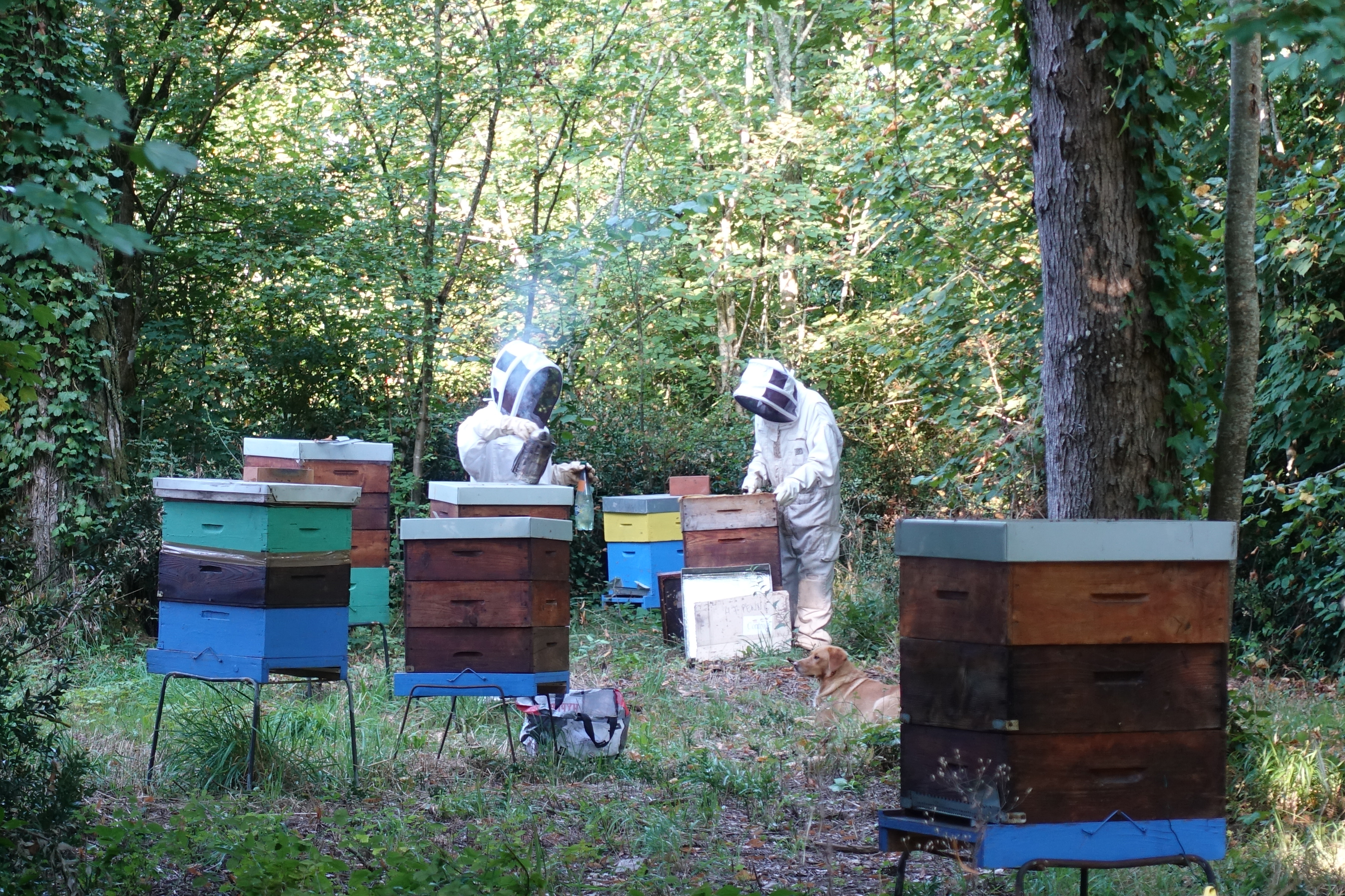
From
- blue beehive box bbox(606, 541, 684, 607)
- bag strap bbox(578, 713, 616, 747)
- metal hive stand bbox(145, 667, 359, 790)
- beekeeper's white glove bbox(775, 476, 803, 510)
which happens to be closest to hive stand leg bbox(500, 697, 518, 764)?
bag strap bbox(578, 713, 616, 747)

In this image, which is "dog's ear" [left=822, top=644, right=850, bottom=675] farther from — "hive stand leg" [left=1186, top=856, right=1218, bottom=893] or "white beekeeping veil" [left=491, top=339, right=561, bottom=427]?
"hive stand leg" [left=1186, top=856, right=1218, bottom=893]

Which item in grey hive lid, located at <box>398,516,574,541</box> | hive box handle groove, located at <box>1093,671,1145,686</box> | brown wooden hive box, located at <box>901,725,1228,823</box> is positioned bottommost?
brown wooden hive box, located at <box>901,725,1228,823</box>

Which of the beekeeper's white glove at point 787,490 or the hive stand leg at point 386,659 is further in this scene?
the beekeeper's white glove at point 787,490

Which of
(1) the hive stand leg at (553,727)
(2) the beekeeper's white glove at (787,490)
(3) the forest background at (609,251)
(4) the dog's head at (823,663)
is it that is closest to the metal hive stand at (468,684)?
(1) the hive stand leg at (553,727)

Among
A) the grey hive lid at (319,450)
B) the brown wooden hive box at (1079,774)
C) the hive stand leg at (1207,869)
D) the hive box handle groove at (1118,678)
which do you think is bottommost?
the hive stand leg at (1207,869)

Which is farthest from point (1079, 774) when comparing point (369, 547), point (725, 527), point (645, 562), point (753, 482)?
point (645, 562)

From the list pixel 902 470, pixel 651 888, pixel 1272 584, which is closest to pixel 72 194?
pixel 651 888

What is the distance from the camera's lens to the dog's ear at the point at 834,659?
6.48m

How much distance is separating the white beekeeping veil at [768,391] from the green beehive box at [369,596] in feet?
9.77

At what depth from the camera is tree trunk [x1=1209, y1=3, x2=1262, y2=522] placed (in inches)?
164

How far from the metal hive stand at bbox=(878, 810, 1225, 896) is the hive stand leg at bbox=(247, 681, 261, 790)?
302 cm

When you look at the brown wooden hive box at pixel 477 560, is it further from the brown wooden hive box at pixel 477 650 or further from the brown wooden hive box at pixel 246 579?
the brown wooden hive box at pixel 246 579

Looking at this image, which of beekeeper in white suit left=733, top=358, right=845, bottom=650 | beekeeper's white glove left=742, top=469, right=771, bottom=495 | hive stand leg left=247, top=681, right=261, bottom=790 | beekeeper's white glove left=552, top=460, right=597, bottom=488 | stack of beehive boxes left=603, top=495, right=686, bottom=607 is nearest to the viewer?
hive stand leg left=247, top=681, right=261, bottom=790

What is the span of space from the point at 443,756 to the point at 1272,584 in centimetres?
609
